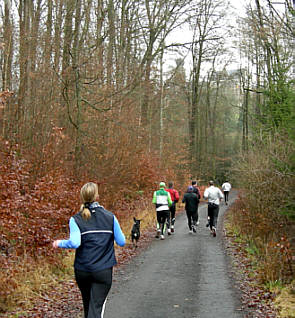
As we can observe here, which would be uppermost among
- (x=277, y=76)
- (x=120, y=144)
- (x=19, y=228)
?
(x=277, y=76)

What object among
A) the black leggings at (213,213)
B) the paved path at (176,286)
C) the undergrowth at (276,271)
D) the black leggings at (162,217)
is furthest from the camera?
the black leggings at (213,213)

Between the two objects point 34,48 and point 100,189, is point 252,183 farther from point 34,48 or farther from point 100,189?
point 34,48

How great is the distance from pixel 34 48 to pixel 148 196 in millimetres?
12365

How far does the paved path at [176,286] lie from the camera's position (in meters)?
7.10

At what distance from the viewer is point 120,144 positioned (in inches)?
692

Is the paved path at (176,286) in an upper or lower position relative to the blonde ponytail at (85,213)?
lower

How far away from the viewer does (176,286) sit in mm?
8648

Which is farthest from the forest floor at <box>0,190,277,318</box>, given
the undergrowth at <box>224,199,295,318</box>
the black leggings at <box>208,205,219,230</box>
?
the black leggings at <box>208,205,219,230</box>

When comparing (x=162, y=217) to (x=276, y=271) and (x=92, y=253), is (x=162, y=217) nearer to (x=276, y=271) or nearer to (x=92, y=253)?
(x=276, y=271)

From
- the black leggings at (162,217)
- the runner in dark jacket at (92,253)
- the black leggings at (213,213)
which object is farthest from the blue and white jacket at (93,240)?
the black leggings at (213,213)

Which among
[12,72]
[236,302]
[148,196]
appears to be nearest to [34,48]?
[12,72]

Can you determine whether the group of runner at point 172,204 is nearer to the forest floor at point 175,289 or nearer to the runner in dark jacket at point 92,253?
the forest floor at point 175,289

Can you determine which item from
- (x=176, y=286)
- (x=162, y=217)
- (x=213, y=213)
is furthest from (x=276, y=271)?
(x=213, y=213)

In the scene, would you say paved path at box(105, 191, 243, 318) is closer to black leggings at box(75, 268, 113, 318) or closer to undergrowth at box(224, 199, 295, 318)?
undergrowth at box(224, 199, 295, 318)
